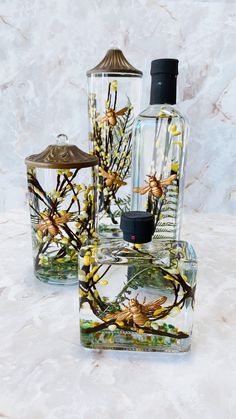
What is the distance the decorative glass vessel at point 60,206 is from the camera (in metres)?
0.51

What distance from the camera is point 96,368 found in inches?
15.0

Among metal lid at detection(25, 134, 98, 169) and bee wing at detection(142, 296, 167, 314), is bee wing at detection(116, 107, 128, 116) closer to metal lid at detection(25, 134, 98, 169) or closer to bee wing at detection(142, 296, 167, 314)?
metal lid at detection(25, 134, 98, 169)

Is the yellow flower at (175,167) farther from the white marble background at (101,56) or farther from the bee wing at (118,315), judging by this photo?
the white marble background at (101,56)

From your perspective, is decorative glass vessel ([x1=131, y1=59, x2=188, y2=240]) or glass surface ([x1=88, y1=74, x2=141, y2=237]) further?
glass surface ([x1=88, y1=74, x2=141, y2=237])

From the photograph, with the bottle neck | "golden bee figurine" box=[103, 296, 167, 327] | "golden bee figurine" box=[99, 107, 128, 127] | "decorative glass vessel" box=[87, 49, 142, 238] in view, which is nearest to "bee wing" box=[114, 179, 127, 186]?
"decorative glass vessel" box=[87, 49, 142, 238]

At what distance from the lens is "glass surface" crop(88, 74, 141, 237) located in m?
0.64

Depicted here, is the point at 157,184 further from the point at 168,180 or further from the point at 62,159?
the point at 62,159

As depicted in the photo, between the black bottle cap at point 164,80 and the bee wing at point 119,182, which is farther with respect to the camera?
the bee wing at point 119,182

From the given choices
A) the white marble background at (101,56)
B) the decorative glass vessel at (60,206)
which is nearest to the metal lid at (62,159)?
the decorative glass vessel at (60,206)

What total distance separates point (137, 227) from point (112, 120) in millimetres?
322

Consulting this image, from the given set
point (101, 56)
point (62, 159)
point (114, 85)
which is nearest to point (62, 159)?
point (62, 159)

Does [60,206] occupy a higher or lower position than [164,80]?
lower

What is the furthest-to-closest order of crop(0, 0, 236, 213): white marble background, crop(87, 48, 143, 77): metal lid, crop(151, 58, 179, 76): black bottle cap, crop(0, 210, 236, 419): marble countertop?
crop(0, 0, 236, 213): white marble background, crop(87, 48, 143, 77): metal lid, crop(151, 58, 179, 76): black bottle cap, crop(0, 210, 236, 419): marble countertop

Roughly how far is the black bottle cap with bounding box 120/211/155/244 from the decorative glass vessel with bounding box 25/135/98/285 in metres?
0.15
